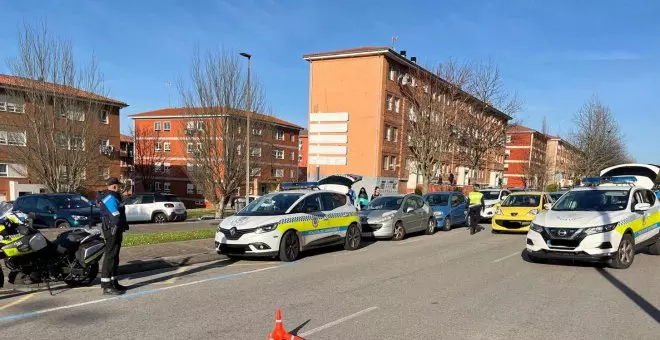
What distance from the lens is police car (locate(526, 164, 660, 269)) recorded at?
8.91m

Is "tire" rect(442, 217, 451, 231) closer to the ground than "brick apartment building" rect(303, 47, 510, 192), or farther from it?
closer to the ground

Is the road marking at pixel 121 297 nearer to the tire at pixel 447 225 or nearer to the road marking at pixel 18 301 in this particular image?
the road marking at pixel 18 301

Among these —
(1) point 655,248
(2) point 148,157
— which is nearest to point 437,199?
(1) point 655,248

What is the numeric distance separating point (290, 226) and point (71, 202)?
11235 millimetres

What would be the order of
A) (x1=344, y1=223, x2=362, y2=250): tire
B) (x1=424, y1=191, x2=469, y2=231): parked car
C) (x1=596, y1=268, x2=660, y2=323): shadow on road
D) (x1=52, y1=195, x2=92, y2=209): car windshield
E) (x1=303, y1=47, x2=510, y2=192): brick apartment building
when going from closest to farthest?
(x1=596, y1=268, x2=660, y2=323): shadow on road
(x1=344, y1=223, x2=362, y2=250): tire
(x1=52, y1=195, x2=92, y2=209): car windshield
(x1=424, y1=191, x2=469, y2=231): parked car
(x1=303, y1=47, x2=510, y2=192): brick apartment building

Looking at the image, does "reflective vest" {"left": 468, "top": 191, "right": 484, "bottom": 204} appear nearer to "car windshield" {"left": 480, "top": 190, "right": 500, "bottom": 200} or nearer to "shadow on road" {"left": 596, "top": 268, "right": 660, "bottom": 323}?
"car windshield" {"left": 480, "top": 190, "right": 500, "bottom": 200}

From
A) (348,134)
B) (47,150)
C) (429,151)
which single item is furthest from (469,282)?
(348,134)

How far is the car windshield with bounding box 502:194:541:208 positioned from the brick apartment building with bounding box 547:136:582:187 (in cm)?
3338

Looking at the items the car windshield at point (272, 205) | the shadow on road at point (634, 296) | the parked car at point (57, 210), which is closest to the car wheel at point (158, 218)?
the parked car at point (57, 210)

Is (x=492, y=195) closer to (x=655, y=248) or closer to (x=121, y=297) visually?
(x=655, y=248)

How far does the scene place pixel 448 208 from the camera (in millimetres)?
18719

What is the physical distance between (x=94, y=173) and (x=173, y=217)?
5.29 meters

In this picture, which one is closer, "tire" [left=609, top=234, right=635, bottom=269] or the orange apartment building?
"tire" [left=609, top=234, right=635, bottom=269]

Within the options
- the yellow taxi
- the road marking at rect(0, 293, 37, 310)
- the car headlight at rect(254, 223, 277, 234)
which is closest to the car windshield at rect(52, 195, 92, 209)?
the car headlight at rect(254, 223, 277, 234)
